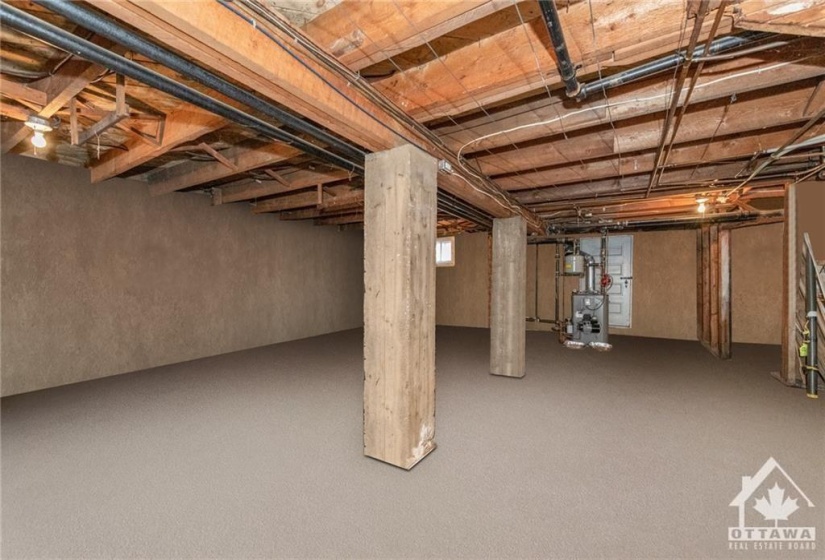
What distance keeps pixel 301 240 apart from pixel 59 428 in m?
4.71

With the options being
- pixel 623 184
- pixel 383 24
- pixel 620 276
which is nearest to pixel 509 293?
pixel 623 184

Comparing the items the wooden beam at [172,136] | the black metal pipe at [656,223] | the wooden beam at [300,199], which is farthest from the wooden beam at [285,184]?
the black metal pipe at [656,223]

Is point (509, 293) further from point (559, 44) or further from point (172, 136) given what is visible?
point (172, 136)

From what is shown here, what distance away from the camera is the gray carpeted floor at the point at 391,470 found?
1627mm

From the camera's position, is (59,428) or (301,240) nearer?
(59,428)

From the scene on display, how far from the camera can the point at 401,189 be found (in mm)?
2094

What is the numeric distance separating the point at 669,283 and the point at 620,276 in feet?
2.73

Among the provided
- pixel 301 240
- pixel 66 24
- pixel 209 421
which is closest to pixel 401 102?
pixel 66 24

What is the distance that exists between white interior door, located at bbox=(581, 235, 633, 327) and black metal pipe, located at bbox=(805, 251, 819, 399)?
3501 mm

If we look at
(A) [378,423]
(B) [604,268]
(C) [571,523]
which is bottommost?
(C) [571,523]

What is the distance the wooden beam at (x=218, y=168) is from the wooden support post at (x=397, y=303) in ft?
4.56

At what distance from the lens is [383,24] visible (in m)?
1.51

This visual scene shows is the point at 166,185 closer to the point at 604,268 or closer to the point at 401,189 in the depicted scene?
the point at 401,189
